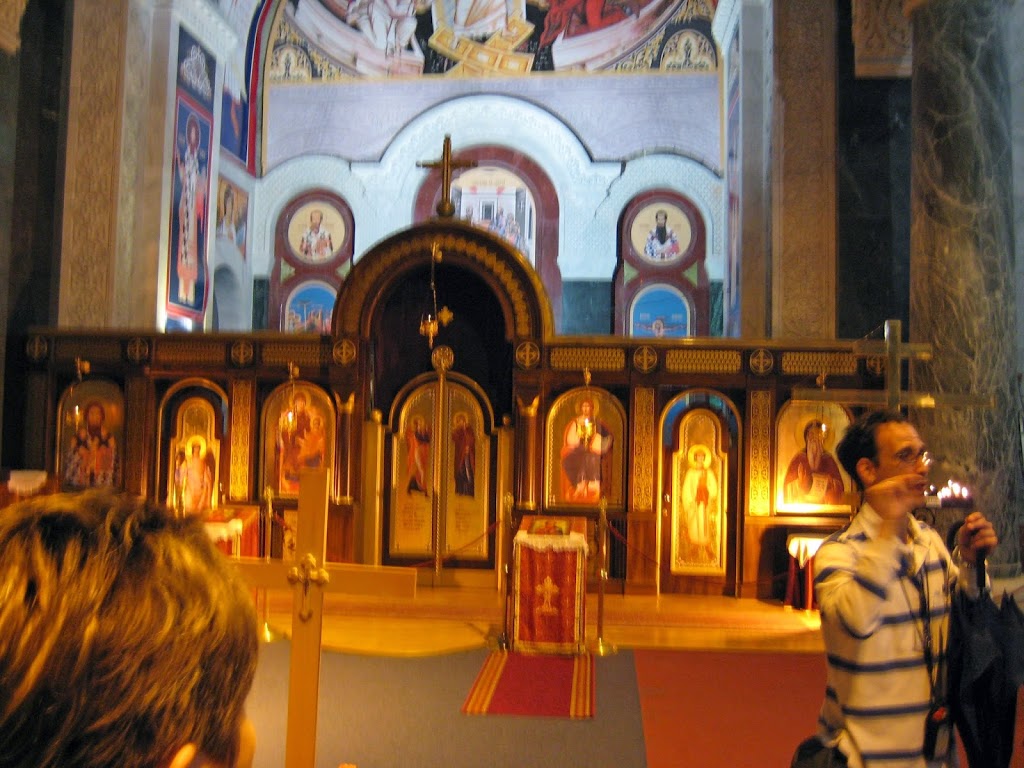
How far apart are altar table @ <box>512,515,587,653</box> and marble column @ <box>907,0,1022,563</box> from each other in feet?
10.8

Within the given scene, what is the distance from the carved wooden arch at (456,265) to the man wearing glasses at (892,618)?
6828mm

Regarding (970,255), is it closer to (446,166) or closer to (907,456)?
(446,166)

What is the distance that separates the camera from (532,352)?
9.18 meters

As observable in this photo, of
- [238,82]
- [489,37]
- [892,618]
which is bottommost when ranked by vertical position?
[892,618]

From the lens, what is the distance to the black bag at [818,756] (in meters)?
2.34

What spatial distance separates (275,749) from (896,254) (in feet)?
25.7

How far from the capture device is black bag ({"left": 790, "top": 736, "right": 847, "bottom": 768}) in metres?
2.34

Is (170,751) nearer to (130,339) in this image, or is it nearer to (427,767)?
(427,767)

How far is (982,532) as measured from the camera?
7.73 ft

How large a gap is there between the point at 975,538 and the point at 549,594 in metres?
4.48

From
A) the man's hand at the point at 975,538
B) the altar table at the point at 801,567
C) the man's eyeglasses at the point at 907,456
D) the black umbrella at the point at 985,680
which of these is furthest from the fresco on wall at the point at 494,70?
the black umbrella at the point at 985,680

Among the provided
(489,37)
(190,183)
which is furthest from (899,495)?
(489,37)

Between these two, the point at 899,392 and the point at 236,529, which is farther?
the point at 236,529

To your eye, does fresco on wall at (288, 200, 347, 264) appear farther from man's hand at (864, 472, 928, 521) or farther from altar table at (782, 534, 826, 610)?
man's hand at (864, 472, 928, 521)
